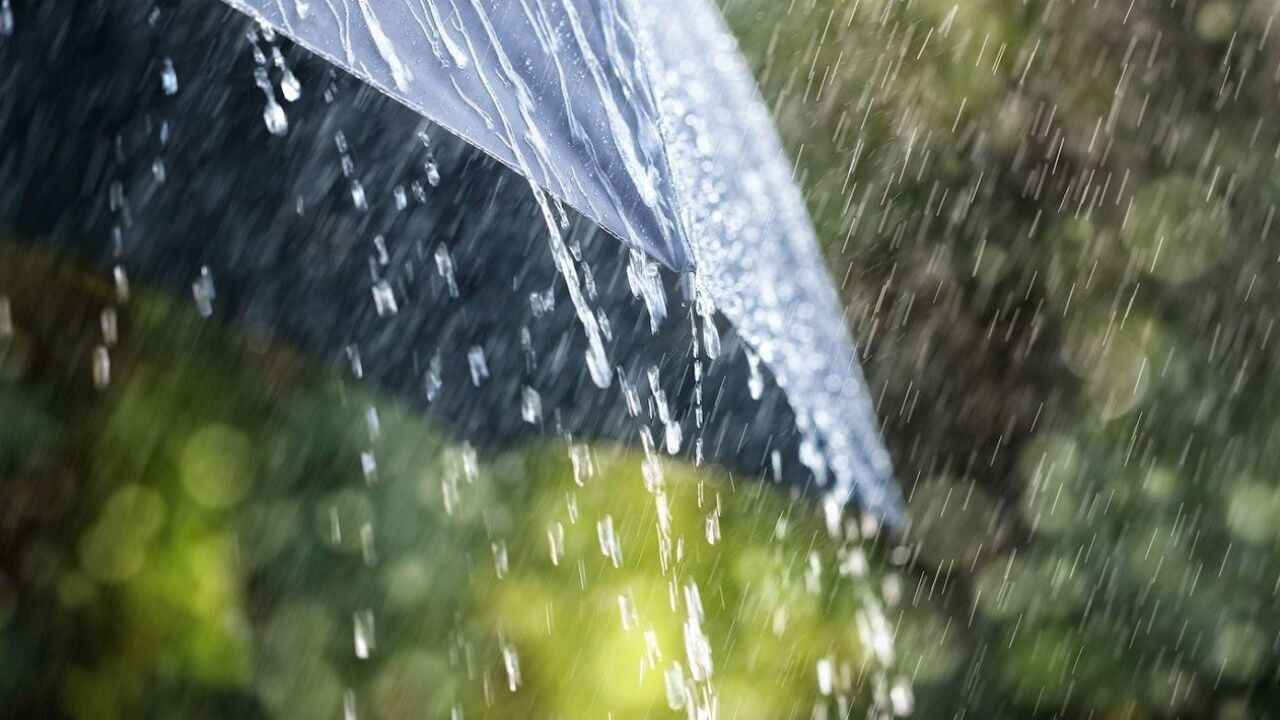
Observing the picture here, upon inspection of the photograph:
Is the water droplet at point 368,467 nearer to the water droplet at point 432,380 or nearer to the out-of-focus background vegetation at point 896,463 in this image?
the out-of-focus background vegetation at point 896,463

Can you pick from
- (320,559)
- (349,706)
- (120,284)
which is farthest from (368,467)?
(120,284)

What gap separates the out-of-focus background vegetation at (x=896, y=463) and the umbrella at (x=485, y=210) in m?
0.12

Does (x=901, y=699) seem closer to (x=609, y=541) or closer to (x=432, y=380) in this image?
(x=609, y=541)

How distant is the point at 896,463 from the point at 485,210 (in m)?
1.04

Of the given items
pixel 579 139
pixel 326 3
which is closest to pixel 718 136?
pixel 579 139

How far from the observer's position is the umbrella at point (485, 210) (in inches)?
55.5

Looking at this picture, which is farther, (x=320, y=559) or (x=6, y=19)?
(x=320, y=559)

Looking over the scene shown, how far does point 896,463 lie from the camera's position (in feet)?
8.46

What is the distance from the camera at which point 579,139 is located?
4.57ft

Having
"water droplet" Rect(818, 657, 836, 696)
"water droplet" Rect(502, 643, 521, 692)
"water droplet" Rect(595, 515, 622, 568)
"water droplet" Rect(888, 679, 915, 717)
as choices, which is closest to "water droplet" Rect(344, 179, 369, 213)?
"water droplet" Rect(595, 515, 622, 568)

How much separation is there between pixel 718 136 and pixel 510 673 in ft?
3.36

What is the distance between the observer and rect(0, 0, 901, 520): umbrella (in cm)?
141

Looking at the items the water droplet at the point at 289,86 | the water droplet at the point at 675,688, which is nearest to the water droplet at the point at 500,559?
the water droplet at the point at 675,688

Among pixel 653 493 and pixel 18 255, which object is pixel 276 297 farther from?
pixel 653 493
